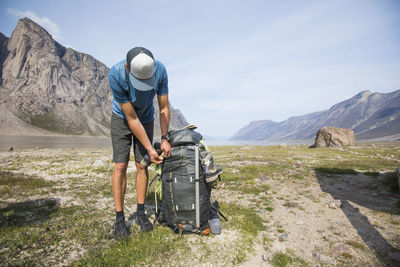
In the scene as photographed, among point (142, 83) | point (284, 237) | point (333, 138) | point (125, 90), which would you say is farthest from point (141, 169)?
point (333, 138)

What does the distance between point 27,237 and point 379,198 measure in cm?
998

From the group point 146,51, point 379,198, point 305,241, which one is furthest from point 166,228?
point 379,198

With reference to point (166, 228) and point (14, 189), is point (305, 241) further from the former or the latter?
point (14, 189)

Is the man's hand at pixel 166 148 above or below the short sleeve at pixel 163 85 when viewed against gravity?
below

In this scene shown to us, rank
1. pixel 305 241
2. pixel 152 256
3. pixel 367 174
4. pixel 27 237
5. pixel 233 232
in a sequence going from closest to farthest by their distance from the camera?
pixel 152 256, pixel 27 237, pixel 305 241, pixel 233 232, pixel 367 174

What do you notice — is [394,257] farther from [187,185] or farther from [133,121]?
[133,121]

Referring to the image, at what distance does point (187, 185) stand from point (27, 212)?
436 cm

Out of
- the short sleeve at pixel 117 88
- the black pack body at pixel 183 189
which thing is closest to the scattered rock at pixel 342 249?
the black pack body at pixel 183 189

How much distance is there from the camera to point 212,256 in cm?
355

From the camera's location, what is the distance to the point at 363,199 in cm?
662

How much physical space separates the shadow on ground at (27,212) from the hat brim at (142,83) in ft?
12.9

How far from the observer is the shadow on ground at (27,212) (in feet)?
14.5

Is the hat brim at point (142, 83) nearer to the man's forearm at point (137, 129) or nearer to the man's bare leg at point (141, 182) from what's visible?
the man's forearm at point (137, 129)

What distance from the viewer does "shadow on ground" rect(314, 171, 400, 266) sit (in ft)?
11.9
